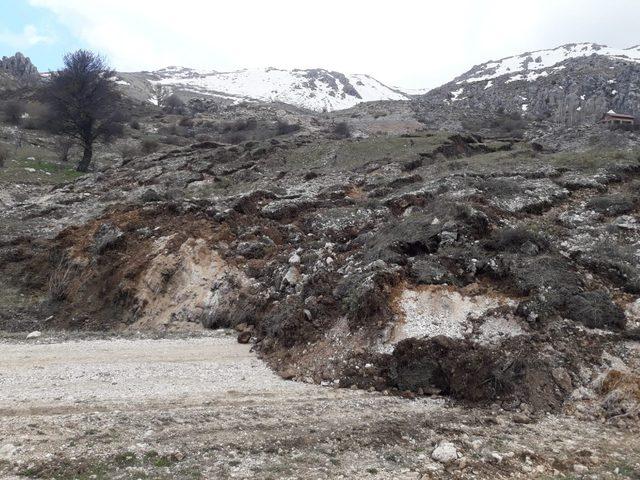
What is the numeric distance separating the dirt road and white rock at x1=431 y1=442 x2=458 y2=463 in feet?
0.23

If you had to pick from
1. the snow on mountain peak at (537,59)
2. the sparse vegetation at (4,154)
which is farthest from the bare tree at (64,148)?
the snow on mountain peak at (537,59)

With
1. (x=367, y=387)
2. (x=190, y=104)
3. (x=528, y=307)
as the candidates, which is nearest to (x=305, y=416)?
(x=367, y=387)

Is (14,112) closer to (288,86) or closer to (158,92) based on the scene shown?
(158,92)

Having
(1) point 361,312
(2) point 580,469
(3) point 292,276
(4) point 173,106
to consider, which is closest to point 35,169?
(3) point 292,276

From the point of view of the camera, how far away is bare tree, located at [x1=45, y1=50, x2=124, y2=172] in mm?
Result: 38406

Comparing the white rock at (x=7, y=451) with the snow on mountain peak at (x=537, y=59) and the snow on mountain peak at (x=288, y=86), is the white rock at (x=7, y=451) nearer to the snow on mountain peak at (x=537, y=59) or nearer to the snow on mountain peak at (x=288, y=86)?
the snow on mountain peak at (x=288, y=86)

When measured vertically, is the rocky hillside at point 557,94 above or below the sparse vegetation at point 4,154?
above

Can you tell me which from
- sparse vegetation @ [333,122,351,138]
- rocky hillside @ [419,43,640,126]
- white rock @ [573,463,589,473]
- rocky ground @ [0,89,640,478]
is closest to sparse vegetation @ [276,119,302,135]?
sparse vegetation @ [333,122,351,138]

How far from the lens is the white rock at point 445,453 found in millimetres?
7223

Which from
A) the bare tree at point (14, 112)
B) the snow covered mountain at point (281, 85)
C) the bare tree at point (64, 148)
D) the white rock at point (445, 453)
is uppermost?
the snow covered mountain at point (281, 85)

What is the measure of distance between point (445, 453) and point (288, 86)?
156 meters

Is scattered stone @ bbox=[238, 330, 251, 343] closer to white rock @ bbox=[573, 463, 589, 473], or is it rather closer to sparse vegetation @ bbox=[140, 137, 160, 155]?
white rock @ bbox=[573, 463, 589, 473]

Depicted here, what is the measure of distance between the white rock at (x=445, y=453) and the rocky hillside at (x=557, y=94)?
61.8m

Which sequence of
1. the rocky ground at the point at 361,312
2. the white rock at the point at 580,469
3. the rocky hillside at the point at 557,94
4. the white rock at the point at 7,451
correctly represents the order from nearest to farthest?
the white rock at the point at 7,451
the white rock at the point at 580,469
the rocky ground at the point at 361,312
the rocky hillside at the point at 557,94
